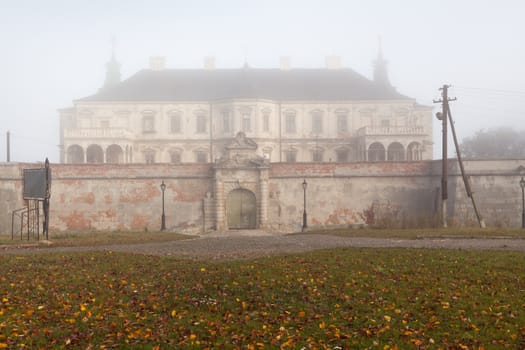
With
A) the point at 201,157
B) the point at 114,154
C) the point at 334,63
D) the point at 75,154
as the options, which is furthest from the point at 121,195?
the point at 334,63

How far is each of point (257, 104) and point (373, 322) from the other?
4350 cm

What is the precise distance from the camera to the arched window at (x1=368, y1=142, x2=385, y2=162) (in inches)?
1889

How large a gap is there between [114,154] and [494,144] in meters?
57.6

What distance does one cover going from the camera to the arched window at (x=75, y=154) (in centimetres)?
4632

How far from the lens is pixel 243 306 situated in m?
7.95

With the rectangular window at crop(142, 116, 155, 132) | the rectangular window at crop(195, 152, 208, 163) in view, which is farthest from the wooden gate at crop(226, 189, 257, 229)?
the rectangular window at crop(142, 116, 155, 132)

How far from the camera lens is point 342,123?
5162cm

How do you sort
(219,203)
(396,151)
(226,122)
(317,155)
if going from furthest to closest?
(317,155) < (226,122) < (396,151) < (219,203)

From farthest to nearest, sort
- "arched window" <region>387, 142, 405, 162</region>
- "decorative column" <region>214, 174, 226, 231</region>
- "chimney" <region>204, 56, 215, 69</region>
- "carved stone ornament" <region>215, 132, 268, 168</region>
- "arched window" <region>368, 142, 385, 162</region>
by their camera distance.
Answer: "chimney" <region>204, 56, 215, 69</region>, "arched window" <region>368, 142, 385, 162</region>, "arched window" <region>387, 142, 405, 162</region>, "carved stone ornament" <region>215, 132, 268, 168</region>, "decorative column" <region>214, 174, 226, 231</region>

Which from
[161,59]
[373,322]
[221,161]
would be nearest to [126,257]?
[373,322]

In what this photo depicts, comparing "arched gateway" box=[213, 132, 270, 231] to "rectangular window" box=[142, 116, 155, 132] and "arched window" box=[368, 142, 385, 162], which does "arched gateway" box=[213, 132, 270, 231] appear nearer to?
"arched window" box=[368, 142, 385, 162]

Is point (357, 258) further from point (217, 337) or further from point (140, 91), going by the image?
point (140, 91)

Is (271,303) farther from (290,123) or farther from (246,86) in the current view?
(246,86)

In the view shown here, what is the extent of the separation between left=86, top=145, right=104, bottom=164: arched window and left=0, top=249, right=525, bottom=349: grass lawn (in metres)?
38.2
